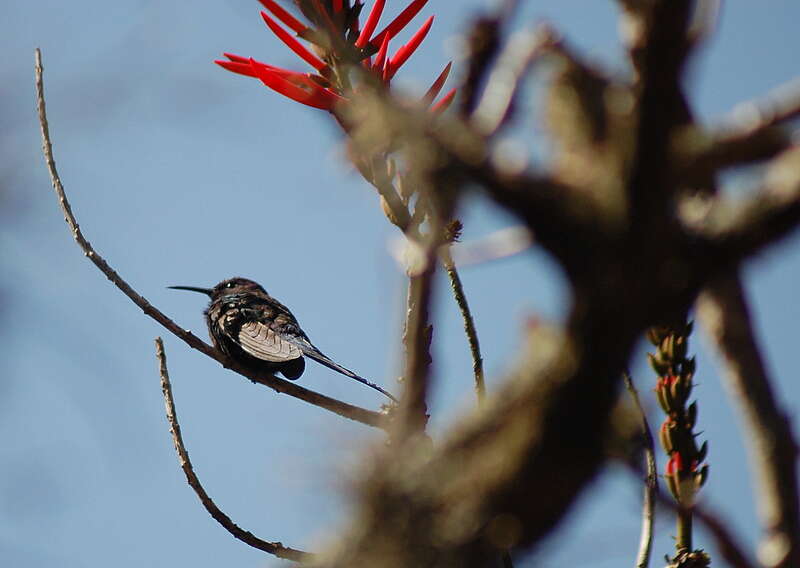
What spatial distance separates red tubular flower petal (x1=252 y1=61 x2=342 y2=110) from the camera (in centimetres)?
200

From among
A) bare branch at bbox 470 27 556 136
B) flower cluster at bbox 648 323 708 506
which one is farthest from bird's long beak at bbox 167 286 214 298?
bare branch at bbox 470 27 556 136

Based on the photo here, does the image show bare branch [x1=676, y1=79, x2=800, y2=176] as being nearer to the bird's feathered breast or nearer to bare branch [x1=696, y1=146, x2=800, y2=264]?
bare branch [x1=696, y1=146, x2=800, y2=264]

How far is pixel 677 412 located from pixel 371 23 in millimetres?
1099

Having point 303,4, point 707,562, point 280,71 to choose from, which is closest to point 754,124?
point 707,562

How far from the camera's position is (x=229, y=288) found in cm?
566

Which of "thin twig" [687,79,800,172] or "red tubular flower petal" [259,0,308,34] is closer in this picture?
"thin twig" [687,79,800,172]

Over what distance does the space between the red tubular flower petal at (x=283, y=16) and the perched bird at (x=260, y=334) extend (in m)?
1.75

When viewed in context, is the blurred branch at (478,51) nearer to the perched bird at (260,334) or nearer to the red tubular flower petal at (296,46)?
the red tubular flower petal at (296,46)

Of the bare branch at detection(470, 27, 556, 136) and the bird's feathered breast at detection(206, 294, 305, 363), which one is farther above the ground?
the bird's feathered breast at detection(206, 294, 305, 363)

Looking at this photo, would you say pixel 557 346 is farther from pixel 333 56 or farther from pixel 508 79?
pixel 333 56

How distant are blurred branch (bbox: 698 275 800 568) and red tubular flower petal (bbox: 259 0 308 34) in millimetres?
1330

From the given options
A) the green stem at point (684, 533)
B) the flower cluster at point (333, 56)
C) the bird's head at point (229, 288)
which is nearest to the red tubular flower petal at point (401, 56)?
the flower cluster at point (333, 56)

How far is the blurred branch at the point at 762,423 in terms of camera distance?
1.00m

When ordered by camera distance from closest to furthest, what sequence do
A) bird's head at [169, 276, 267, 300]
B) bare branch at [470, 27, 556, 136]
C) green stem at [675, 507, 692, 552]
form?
bare branch at [470, 27, 556, 136] → green stem at [675, 507, 692, 552] → bird's head at [169, 276, 267, 300]
